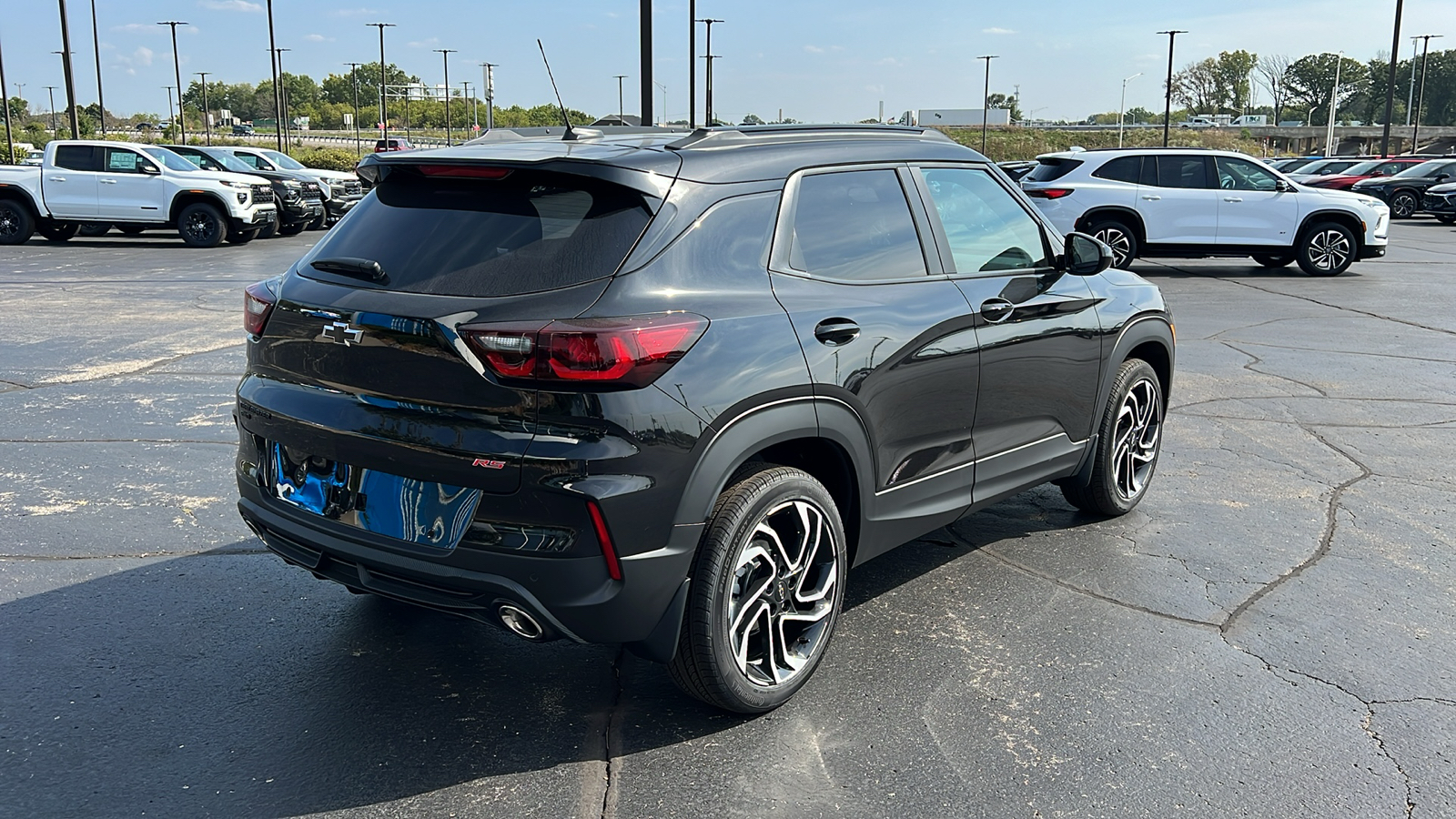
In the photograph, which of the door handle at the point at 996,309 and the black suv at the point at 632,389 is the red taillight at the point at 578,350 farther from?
the door handle at the point at 996,309

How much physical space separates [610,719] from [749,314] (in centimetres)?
130

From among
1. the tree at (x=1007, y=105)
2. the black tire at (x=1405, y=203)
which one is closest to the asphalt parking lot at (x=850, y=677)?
the black tire at (x=1405, y=203)

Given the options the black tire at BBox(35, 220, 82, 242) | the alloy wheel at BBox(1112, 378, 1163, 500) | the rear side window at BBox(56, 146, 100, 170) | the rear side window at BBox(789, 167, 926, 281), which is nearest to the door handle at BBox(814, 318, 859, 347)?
the rear side window at BBox(789, 167, 926, 281)

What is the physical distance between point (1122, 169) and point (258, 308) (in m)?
15.6

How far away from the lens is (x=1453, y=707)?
3598 mm

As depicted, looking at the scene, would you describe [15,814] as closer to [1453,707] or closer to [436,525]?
[436,525]

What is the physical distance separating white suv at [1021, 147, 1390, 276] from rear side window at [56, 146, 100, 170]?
1705 cm

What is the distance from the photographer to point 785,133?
12.9 feet

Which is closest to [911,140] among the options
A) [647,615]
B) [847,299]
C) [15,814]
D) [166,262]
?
[847,299]

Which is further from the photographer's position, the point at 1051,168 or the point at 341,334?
the point at 1051,168

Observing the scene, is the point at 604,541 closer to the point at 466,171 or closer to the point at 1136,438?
the point at 466,171

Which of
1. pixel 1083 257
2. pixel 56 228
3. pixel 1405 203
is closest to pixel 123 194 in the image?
pixel 56 228

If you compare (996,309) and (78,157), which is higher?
(78,157)

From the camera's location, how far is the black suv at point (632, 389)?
2.97m
